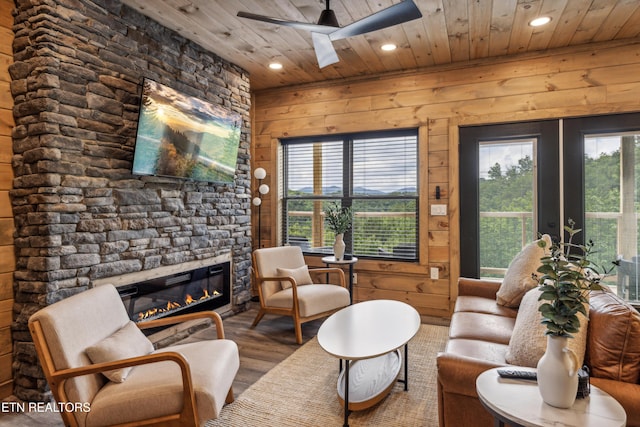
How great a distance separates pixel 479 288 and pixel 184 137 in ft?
10.0

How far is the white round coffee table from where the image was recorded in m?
2.12

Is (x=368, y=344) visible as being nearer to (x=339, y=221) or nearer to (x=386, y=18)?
(x=386, y=18)

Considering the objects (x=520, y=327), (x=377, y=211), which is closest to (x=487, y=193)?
(x=377, y=211)

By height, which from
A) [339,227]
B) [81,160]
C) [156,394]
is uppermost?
[81,160]

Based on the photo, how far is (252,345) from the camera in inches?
134

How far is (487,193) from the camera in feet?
13.4

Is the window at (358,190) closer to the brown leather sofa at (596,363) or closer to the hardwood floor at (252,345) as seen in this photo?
the hardwood floor at (252,345)

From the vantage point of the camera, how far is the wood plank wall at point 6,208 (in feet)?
8.05

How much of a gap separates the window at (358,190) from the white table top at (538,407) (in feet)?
9.62

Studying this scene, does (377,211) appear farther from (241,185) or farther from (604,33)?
(604,33)

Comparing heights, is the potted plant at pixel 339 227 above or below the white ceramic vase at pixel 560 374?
above

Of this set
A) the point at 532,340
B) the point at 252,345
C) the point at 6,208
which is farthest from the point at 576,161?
the point at 6,208

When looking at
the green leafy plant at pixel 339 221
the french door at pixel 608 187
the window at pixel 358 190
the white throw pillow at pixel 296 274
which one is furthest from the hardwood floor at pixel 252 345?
the french door at pixel 608 187

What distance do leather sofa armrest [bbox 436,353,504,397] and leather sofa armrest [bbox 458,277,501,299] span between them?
181 centimetres
